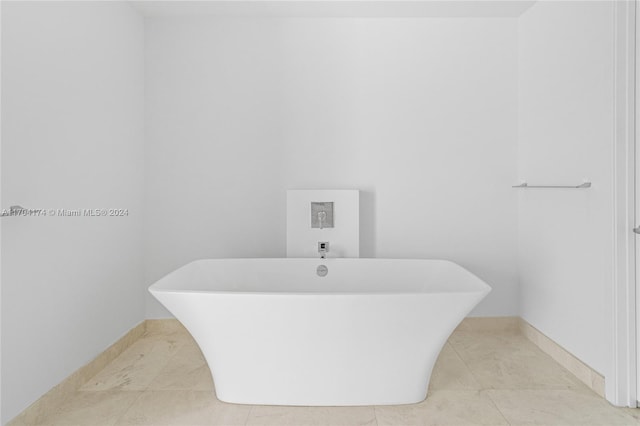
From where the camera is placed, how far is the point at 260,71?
323 cm

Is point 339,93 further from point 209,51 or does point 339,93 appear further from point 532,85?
point 532,85

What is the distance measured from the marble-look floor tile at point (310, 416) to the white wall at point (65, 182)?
0.99 m

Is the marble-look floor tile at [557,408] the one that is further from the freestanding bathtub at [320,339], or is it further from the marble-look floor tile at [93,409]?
the marble-look floor tile at [93,409]

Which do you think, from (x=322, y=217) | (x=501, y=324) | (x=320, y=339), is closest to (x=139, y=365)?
(x=320, y=339)

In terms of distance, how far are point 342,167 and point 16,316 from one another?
81.9 inches

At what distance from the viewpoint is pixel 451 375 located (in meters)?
2.50

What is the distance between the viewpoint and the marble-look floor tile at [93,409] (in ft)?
6.68

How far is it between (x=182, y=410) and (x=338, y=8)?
8.43 ft

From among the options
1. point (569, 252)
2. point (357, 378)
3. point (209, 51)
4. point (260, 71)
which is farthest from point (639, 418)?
point (209, 51)

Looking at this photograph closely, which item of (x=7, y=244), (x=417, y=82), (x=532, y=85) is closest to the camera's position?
(x=7, y=244)

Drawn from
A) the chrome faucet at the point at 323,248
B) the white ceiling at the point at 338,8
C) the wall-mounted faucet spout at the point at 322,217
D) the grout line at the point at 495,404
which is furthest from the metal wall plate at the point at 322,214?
the grout line at the point at 495,404

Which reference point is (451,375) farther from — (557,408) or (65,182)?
(65,182)

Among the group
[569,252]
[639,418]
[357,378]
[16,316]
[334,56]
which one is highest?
[334,56]

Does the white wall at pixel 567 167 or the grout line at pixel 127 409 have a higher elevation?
the white wall at pixel 567 167
